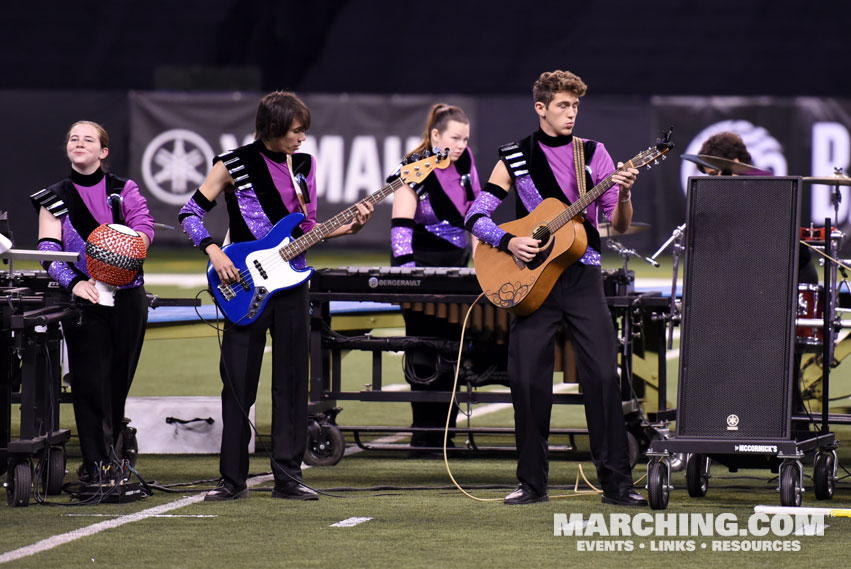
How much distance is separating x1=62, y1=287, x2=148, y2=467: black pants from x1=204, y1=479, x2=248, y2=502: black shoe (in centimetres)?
49

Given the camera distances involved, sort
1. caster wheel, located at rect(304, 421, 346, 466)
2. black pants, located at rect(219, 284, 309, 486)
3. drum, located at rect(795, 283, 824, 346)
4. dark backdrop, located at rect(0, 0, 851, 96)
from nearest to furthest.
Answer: black pants, located at rect(219, 284, 309, 486) < drum, located at rect(795, 283, 824, 346) < caster wheel, located at rect(304, 421, 346, 466) < dark backdrop, located at rect(0, 0, 851, 96)

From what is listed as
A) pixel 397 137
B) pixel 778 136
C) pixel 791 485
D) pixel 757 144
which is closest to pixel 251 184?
pixel 791 485

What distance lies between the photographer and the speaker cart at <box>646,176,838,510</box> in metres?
5.82

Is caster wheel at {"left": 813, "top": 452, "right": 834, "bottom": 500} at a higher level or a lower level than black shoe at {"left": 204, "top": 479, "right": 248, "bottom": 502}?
higher

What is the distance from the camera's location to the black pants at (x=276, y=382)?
6164mm

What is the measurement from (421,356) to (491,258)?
4.86ft

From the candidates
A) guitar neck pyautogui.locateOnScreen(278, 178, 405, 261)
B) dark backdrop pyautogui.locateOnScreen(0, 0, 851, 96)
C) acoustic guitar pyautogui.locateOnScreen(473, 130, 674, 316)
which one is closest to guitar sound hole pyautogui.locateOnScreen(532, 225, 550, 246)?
acoustic guitar pyautogui.locateOnScreen(473, 130, 674, 316)

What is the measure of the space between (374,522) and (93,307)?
5.37 feet

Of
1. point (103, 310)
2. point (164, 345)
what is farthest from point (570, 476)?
point (164, 345)

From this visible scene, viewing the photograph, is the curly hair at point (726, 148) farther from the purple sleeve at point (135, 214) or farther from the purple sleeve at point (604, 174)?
the purple sleeve at point (135, 214)

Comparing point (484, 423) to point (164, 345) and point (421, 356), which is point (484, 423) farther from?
point (164, 345)

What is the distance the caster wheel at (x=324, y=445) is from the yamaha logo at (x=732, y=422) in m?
2.23

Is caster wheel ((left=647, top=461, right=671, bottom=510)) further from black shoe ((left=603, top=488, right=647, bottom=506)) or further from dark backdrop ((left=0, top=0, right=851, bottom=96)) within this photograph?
dark backdrop ((left=0, top=0, right=851, bottom=96))

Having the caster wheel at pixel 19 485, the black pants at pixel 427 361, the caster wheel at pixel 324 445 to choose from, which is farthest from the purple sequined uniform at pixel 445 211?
the caster wheel at pixel 19 485
